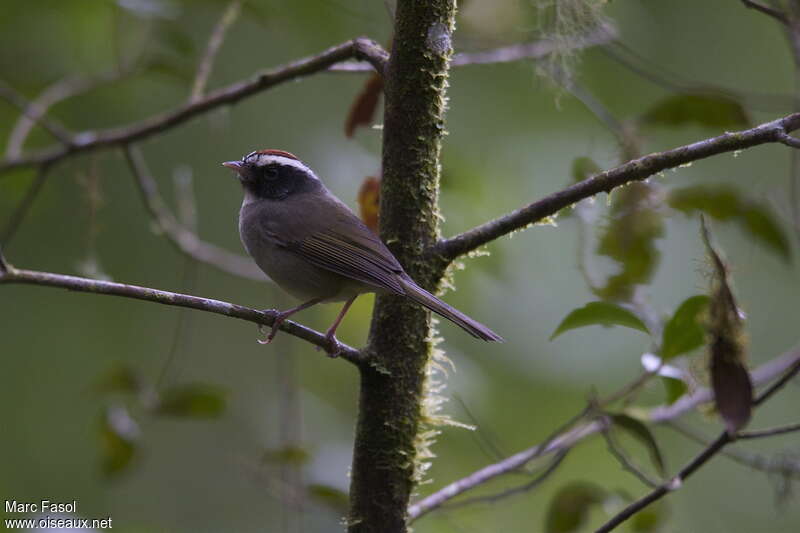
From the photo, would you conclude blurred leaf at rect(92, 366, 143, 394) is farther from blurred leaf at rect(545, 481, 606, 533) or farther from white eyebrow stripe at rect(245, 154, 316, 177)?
blurred leaf at rect(545, 481, 606, 533)

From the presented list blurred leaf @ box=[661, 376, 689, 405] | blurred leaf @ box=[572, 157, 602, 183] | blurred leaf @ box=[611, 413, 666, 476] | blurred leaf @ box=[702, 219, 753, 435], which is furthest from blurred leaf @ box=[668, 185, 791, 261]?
blurred leaf @ box=[702, 219, 753, 435]

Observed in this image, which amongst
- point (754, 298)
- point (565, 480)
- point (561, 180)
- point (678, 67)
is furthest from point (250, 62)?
point (754, 298)

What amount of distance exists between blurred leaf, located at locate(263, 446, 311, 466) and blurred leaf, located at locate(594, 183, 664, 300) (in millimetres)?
1453

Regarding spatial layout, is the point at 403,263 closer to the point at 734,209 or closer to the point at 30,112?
the point at 734,209

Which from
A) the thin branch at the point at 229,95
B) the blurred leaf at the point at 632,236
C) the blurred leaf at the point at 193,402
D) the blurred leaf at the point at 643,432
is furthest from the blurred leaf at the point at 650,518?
the thin branch at the point at 229,95

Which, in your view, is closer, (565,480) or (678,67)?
(565,480)

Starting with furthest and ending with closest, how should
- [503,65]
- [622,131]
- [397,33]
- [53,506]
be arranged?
[503,65] → [53,506] → [622,131] → [397,33]

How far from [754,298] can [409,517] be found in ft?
21.4

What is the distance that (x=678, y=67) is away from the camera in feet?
23.4

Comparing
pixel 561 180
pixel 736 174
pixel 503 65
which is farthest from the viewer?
pixel 736 174

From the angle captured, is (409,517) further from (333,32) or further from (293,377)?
(333,32)

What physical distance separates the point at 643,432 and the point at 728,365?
2.60ft

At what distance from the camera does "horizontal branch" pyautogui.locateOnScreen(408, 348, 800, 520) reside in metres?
2.71

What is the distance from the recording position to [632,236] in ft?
10.6
